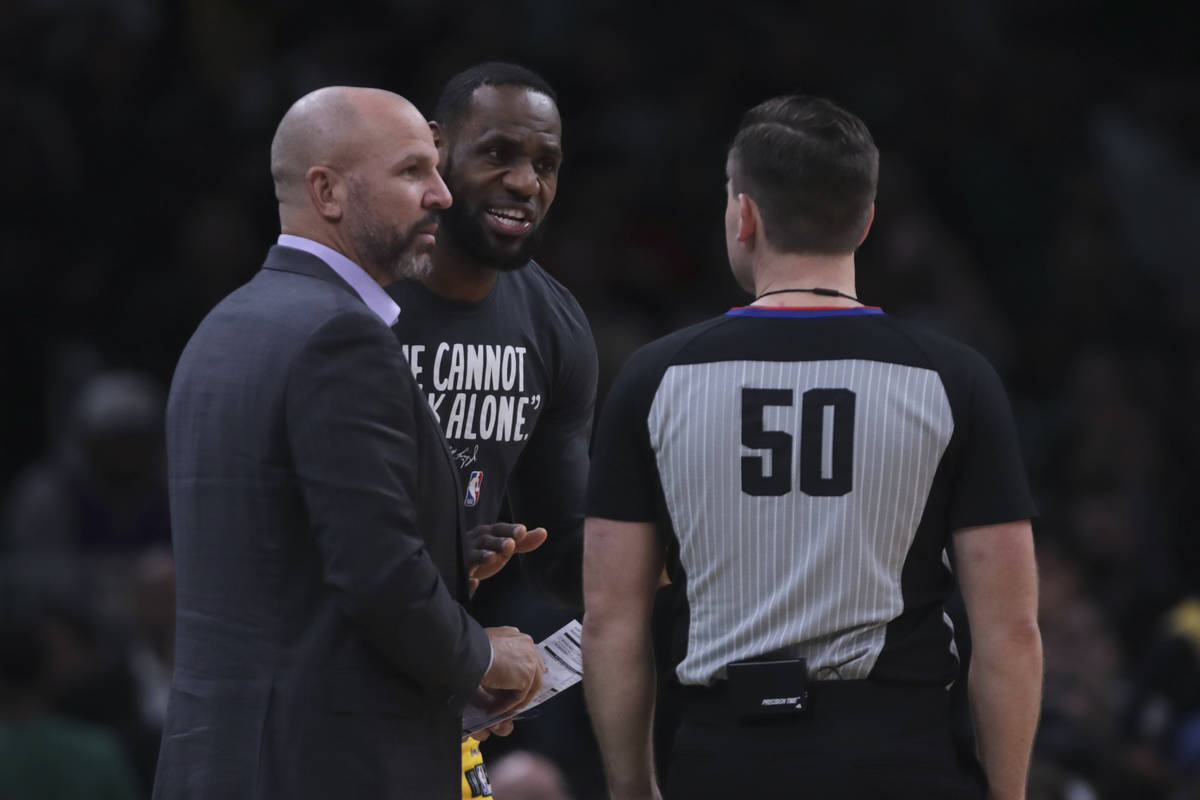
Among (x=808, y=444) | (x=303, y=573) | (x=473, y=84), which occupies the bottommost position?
(x=303, y=573)

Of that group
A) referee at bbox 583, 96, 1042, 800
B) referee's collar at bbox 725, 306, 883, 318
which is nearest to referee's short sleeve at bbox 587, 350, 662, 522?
referee at bbox 583, 96, 1042, 800

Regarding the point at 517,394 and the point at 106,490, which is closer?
the point at 517,394

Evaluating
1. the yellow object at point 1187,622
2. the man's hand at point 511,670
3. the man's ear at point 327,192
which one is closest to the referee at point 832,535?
the man's hand at point 511,670

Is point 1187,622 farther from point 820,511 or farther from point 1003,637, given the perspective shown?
point 820,511

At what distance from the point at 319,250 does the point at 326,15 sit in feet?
19.5

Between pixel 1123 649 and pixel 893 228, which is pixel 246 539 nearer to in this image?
pixel 1123 649

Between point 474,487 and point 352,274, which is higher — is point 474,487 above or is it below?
below

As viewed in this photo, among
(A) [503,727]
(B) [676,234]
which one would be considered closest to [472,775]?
(A) [503,727]

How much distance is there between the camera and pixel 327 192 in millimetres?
2994

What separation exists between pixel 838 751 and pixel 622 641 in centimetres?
40

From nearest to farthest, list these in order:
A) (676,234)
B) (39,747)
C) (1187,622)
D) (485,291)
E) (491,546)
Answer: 1. (491,546)
2. (485,291)
3. (39,747)
4. (1187,622)
5. (676,234)

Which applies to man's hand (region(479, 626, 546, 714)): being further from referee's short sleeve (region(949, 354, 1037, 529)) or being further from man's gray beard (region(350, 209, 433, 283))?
referee's short sleeve (region(949, 354, 1037, 529))

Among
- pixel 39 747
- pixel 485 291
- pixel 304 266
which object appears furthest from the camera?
pixel 39 747

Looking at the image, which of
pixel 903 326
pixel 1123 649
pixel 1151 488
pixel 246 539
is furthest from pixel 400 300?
pixel 1151 488
